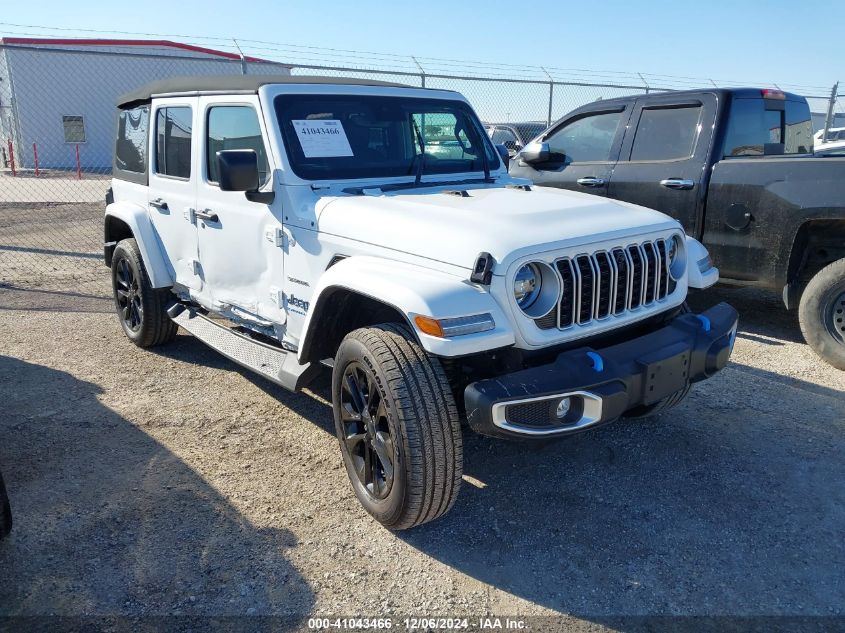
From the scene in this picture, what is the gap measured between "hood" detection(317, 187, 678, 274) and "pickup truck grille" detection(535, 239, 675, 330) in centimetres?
9

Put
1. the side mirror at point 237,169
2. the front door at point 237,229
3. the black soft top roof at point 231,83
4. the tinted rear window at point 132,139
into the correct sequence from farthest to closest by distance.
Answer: the tinted rear window at point 132,139, the black soft top roof at point 231,83, the front door at point 237,229, the side mirror at point 237,169

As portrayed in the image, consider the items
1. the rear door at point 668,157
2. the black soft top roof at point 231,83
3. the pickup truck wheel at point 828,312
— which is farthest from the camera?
the rear door at point 668,157

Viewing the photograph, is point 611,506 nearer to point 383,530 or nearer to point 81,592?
point 383,530

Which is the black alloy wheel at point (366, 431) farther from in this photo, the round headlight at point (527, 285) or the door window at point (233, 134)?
the door window at point (233, 134)

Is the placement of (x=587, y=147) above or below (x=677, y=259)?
above

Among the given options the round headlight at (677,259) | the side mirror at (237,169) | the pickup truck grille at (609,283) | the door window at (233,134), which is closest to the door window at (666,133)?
the round headlight at (677,259)

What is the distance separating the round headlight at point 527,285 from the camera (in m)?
2.90

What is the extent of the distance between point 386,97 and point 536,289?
183 centimetres

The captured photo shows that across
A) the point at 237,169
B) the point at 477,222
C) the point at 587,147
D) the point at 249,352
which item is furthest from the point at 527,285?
the point at 587,147

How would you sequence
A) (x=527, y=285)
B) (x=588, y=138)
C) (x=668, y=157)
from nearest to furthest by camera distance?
(x=527, y=285)
(x=668, y=157)
(x=588, y=138)

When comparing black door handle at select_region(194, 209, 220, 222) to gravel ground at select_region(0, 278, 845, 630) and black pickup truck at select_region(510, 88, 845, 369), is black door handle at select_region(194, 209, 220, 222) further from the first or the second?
black pickup truck at select_region(510, 88, 845, 369)

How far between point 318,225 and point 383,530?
4.88 feet

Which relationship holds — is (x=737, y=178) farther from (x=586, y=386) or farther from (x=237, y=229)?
(x=237, y=229)

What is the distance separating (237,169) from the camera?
3420 millimetres
